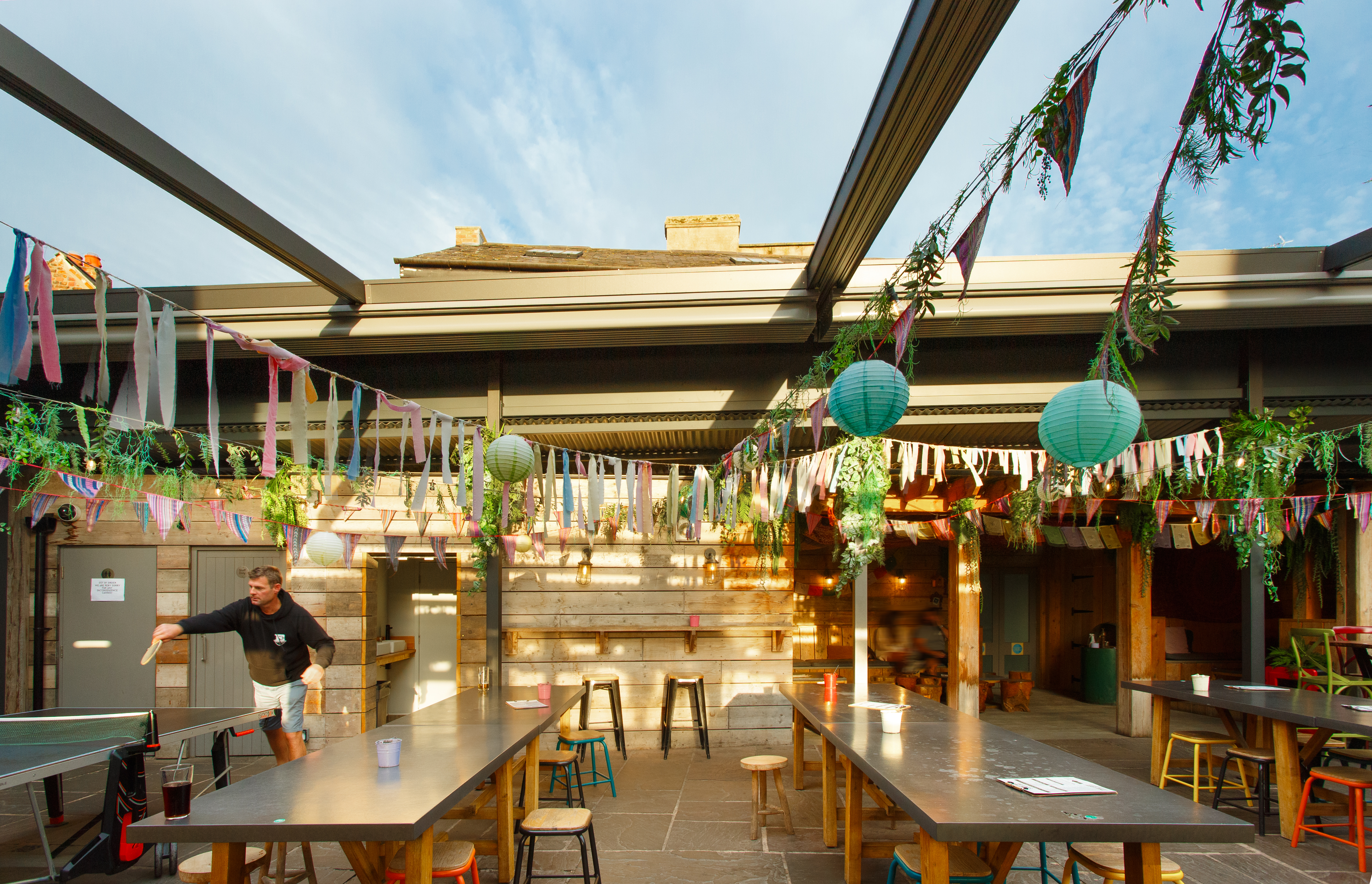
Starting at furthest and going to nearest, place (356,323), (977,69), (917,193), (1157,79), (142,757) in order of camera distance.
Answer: (356,323) → (917,193) → (142,757) → (977,69) → (1157,79)

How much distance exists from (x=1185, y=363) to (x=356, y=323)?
645 cm

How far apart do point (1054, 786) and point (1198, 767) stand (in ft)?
11.3

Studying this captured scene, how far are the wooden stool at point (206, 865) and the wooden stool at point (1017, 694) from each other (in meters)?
8.65

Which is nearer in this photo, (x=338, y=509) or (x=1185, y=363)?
(x=1185, y=363)

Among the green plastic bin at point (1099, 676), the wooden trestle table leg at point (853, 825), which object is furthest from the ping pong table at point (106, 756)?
the green plastic bin at point (1099, 676)

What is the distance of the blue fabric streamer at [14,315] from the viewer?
1.96 metres

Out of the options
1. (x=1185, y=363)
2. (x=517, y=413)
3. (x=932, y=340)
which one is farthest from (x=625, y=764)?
(x=1185, y=363)

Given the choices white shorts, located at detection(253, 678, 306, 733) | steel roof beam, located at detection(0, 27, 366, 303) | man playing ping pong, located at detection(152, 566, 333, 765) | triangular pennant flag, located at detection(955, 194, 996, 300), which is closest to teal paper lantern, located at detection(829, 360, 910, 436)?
triangular pennant flag, located at detection(955, 194, 996, 300)

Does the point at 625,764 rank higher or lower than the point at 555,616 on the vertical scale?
lower

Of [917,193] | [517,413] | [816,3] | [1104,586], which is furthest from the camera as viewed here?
[1104,586]

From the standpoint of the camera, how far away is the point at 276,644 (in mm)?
4801

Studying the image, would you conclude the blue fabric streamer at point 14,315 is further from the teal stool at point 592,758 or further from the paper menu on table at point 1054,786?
the teal stool at point 592,758

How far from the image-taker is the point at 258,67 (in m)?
3.88

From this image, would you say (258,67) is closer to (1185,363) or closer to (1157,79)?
(1157,79)
